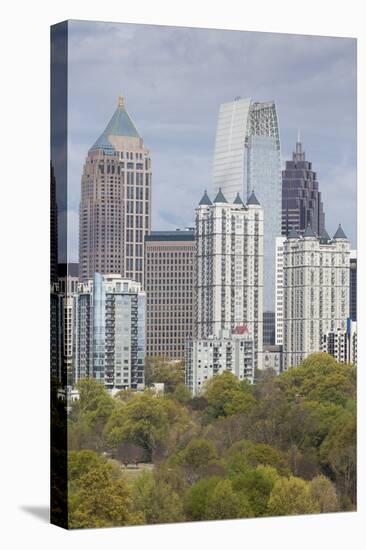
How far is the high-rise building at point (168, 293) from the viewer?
17.4 m

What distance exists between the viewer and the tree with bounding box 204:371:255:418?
1772cm

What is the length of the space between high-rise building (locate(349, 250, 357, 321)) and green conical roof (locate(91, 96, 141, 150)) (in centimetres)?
288

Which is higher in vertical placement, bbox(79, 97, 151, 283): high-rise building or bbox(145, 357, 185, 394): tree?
bbox(79, 97, 151, 283): high-rise building

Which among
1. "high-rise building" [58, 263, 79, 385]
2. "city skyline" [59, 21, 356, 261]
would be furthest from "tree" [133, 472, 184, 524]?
"city skyline" [59, 21, 356, 261]

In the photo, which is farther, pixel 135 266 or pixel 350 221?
pixel 350 221

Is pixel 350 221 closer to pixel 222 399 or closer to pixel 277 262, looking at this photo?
pixel 277 262

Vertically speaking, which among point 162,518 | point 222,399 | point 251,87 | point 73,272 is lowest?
point 162,518

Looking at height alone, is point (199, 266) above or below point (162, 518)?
above

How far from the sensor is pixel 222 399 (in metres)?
17.7

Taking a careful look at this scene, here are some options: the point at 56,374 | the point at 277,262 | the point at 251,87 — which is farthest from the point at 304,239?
the point at 56,374

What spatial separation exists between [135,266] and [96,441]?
173 centimetres

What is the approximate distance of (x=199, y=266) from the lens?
17.8m

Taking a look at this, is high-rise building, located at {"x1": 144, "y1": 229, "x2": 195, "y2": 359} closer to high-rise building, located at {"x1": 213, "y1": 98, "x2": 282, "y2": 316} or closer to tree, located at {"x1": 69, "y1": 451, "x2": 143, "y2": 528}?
high-rise building, located at {"x1": 213, "y1": 98, "x2": 282, "y2": 316}

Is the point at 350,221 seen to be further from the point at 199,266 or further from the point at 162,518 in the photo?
the point at 162,518
